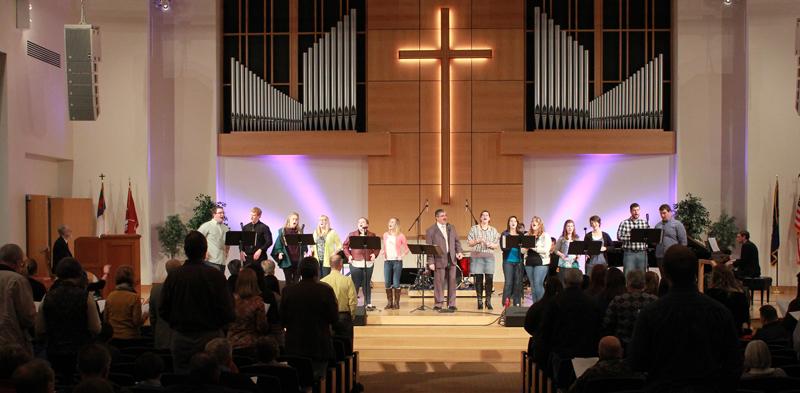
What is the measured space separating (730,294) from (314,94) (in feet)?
30.4

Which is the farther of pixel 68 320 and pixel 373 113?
pixel 373 113

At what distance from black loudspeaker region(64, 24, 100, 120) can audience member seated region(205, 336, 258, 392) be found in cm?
798

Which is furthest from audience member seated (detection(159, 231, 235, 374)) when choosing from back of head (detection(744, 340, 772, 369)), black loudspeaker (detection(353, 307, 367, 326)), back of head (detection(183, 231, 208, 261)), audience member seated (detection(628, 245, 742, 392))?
black loudspeaker (detection(353, 307, 367, 326))

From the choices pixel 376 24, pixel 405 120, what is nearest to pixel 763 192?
pixel 405 120

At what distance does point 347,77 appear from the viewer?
1524 centimetres

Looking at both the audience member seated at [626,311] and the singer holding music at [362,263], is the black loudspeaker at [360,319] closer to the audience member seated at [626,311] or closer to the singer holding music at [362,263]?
the singer holding music at [362,263]

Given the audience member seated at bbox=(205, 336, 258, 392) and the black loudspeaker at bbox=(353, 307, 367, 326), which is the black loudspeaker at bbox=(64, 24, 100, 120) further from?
the audience member seated at bbox=(205, 336, 258, 392)

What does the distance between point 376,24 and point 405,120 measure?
1665 mm

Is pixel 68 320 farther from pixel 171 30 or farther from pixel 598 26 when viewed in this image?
pixel 598 26

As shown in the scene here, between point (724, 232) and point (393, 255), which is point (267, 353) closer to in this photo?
point (393, 255)

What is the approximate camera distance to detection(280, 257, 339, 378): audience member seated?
6477 millimetres

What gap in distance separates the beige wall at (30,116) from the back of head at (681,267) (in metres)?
10.8

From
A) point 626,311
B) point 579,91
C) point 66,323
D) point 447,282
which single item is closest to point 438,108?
point 579,91

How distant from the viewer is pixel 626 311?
602cm
